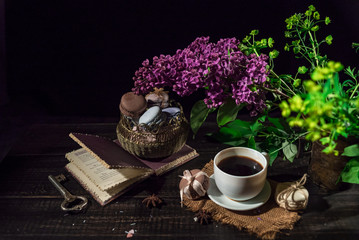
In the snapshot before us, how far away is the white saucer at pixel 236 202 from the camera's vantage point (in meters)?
1.04

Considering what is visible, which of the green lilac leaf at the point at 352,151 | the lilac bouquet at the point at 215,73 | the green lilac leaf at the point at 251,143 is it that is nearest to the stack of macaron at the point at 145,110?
the lilac bouquet at the point at 215,73

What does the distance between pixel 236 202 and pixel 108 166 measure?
1.23 ft

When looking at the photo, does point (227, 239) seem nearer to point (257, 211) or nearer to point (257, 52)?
point (257, 211)

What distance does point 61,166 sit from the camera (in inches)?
50.7

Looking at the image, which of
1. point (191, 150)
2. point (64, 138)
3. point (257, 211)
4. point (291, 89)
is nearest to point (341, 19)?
point (291, 89)

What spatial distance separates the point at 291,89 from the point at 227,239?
51 cm

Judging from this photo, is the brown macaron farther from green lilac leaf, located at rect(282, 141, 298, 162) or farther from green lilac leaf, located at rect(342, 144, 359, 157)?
green lilac leaf, located at rect(342, 144, 359, 157)

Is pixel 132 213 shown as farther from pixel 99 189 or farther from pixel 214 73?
pixel 214 73

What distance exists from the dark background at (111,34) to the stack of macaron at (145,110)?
0.88 m

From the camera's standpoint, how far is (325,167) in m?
1.10

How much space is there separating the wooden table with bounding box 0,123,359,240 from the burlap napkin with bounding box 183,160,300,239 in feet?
0.06

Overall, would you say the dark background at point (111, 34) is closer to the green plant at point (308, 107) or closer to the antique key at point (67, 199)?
the green plant at point (308, 107)

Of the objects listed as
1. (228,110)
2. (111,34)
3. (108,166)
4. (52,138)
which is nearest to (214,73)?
(228,110)

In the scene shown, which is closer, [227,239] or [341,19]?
[227,239]
